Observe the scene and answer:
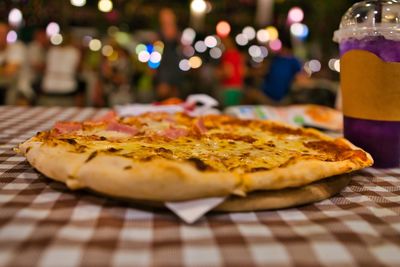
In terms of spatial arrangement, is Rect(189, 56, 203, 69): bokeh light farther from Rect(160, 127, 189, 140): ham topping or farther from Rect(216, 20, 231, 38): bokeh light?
Rect(160, 127, 189, 140): ham topping

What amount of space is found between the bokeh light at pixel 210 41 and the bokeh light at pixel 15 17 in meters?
5.29

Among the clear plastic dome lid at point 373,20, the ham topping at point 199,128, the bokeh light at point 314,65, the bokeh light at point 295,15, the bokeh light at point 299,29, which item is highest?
the bokeh light at point 295,15

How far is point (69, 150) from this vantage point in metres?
1.14

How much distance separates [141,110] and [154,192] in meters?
1.49

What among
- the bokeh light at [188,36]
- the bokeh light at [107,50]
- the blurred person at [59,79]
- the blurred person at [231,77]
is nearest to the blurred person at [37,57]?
the blurred person at [59,79]

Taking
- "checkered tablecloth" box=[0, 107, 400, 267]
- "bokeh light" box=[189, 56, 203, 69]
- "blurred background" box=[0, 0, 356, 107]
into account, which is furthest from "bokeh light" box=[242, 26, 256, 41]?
"checkered tablecloth" box=[0, 107, 400, 267]

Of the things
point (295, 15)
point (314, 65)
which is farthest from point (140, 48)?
point (314, 65)

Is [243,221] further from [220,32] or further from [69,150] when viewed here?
[220,32]

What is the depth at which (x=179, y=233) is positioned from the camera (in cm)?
86

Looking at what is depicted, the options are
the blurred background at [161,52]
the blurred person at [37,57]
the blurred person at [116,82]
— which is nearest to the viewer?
the blurred background at [161,52]

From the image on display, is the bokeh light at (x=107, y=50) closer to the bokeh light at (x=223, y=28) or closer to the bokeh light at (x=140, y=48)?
the bokeh light at (x=140, y=48)

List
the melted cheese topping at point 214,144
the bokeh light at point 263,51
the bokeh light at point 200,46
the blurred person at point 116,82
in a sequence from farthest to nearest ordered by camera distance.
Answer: the bokeh light at point 263,51, the bokeh light at point 200,46, the blurred person at point 116,82, the melted cheese topping at point 214,144

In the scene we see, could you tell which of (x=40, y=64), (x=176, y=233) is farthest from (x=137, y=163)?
(x=40, y=64)

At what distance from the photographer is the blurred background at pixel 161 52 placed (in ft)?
18.2
